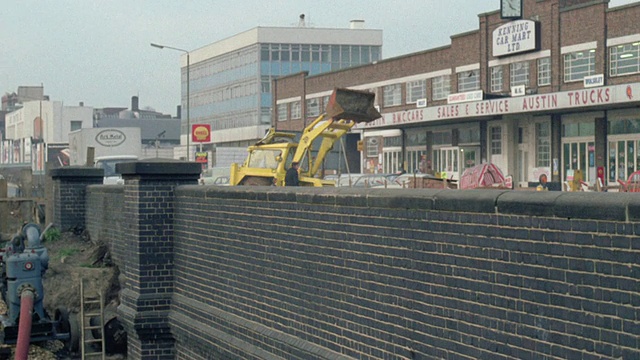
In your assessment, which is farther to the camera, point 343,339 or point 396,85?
point 396,85

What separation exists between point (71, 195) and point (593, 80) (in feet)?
91.1

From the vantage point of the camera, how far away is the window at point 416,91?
55.3 meters

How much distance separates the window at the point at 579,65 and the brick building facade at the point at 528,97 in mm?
44

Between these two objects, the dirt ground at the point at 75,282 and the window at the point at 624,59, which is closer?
the dirt ground at the point at 75,282

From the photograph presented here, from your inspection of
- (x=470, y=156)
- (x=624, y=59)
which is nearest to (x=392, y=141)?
(x=470, y=156)

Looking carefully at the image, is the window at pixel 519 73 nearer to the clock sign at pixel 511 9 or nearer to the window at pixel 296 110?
the clock sign at pixel 511 9

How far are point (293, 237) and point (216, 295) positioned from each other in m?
2.24

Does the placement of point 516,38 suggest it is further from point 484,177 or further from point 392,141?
point 484,177

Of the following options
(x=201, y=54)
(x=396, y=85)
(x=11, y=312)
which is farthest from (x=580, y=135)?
(x=201, y=54)

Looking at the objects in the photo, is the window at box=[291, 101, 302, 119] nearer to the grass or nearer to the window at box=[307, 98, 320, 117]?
the window at box=[307, 98, 320, 117]

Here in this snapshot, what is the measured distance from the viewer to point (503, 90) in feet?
157

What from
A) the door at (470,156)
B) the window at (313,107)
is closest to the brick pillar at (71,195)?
the door at (470,156)

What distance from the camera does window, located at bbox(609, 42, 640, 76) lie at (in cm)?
4025

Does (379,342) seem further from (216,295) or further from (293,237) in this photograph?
(216,295)
